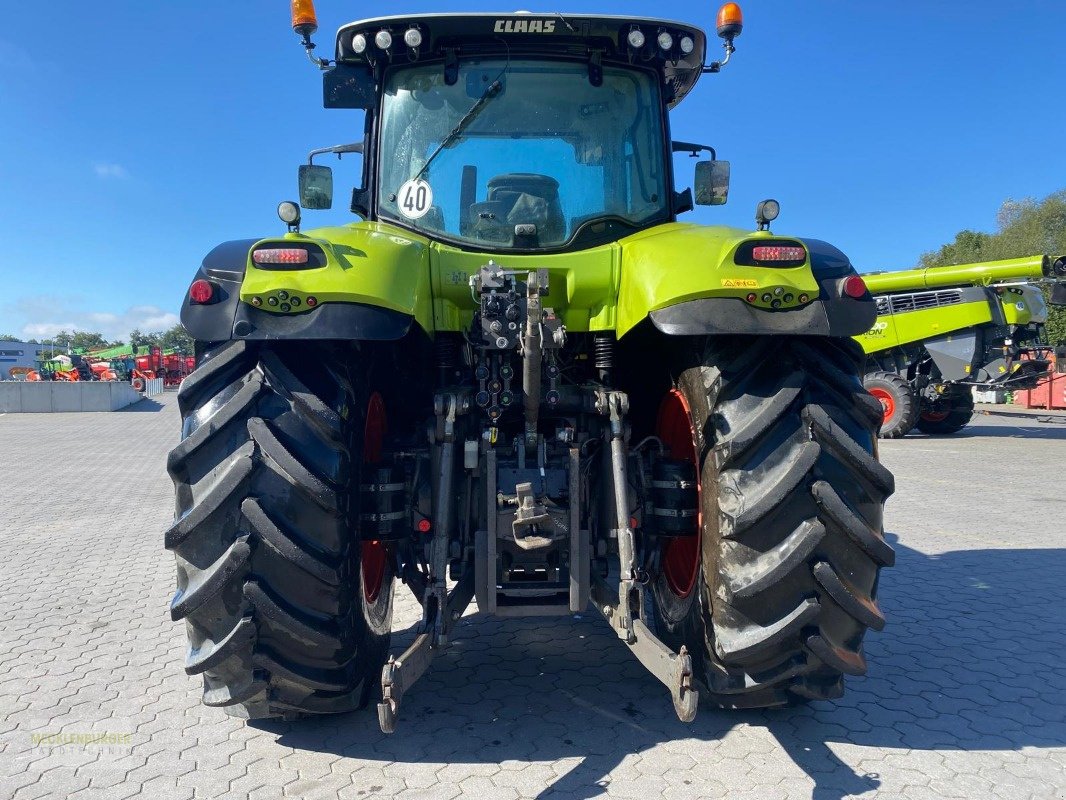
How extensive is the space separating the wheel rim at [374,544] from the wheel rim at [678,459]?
1262 mm

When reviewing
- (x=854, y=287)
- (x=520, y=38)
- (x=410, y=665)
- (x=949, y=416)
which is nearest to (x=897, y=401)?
(x=949, y=416)

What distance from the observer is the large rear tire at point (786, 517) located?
2.46m

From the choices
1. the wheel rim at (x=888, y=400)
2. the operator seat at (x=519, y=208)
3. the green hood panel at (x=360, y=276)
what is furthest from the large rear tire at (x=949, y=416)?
the green hood panel at (x=360, y=276)

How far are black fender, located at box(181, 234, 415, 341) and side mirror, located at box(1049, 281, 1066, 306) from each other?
14190 mm

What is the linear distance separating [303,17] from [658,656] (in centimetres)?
329

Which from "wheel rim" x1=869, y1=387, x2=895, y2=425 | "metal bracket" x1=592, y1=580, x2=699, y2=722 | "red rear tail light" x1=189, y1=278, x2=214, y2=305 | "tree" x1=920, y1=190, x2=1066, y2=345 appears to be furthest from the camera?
"tree" x1=920, y1=190, x2=1066, y2=345

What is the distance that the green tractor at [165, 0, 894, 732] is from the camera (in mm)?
2451

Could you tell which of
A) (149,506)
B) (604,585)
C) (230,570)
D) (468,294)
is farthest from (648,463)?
(149,506)

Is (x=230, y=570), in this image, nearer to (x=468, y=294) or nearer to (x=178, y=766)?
(x=178, y=766)

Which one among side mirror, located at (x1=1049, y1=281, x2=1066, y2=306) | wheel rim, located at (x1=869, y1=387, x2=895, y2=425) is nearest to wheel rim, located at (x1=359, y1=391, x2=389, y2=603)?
wheel rim, located at (x1=869, y1=387, x2=895, y2=425)

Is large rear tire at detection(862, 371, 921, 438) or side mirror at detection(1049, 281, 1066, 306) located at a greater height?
side mirror at detection(1049, 281, 1066, 306)

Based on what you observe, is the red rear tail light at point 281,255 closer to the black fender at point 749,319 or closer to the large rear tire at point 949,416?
the black fender at point 749,319

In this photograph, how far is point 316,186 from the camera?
12.8 feet

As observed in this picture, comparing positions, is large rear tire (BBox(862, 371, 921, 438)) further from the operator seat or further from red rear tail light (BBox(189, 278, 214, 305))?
red rear tail light (BBox(189, 278, 214, 305))
